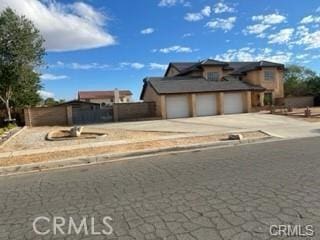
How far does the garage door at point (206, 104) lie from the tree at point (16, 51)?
15739mm

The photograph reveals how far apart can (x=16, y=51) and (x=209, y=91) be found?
59.8ft

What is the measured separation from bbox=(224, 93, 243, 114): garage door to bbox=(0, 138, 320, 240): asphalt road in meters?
24.5

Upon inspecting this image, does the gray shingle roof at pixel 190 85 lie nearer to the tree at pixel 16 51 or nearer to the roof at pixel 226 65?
the roof at pixel 226 65

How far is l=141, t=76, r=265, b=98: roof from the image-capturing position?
103ft

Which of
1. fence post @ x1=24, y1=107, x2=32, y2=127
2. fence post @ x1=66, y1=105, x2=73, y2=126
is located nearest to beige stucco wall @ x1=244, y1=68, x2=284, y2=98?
fence post @ x1=66, y1=105, x2=73, y2=126

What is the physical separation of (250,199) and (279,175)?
182 centimetres

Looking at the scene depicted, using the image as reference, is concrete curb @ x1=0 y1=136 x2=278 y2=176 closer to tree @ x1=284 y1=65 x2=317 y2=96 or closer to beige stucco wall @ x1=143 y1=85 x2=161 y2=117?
beige stucco wall @ x1=143 y1=85 x2=161 y2=117

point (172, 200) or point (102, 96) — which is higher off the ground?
point (102, 96)

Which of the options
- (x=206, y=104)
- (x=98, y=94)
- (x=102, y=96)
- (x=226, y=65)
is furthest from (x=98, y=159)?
(x=98, y=94)

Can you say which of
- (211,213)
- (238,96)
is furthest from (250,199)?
(238,96)

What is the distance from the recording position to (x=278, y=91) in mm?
40750

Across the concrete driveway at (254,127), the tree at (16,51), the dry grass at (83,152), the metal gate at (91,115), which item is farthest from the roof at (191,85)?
the dry grass at (83,152)

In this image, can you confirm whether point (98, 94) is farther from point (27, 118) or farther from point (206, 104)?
point (27, 118)

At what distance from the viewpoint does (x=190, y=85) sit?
3269 centimetres
